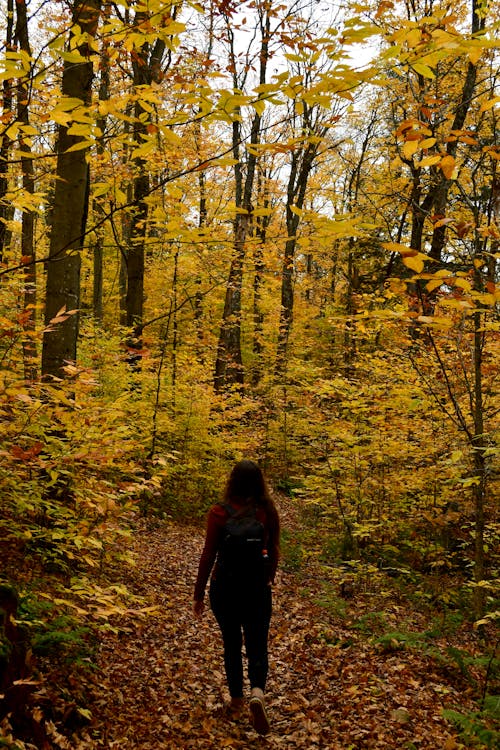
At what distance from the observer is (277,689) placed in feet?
15.3

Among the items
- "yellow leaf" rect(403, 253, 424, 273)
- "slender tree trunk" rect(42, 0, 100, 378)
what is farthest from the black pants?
"slender tree trunk" rect(42, 0, 100, 378)

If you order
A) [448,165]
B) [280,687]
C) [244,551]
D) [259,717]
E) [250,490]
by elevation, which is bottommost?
[280,687]

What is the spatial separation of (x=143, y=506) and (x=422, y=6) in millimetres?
13143

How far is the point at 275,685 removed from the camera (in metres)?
4.75

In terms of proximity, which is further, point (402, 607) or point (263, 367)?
point (263, 367)

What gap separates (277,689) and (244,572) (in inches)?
70.0

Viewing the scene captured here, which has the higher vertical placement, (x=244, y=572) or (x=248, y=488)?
(x=248, y=488)

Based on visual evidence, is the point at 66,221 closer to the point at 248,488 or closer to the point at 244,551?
the point at 248,488

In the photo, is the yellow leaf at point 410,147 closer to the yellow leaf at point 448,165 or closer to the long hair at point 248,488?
the yellow leaf at point 448,165

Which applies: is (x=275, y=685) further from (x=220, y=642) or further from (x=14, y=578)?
(x=14, y=578)

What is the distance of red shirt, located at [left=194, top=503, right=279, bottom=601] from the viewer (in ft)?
12.4

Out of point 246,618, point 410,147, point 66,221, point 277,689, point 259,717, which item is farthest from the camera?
point 66,221

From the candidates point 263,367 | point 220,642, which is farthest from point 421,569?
point 263,367

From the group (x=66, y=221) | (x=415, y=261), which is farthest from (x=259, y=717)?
(x=66, y=221)
